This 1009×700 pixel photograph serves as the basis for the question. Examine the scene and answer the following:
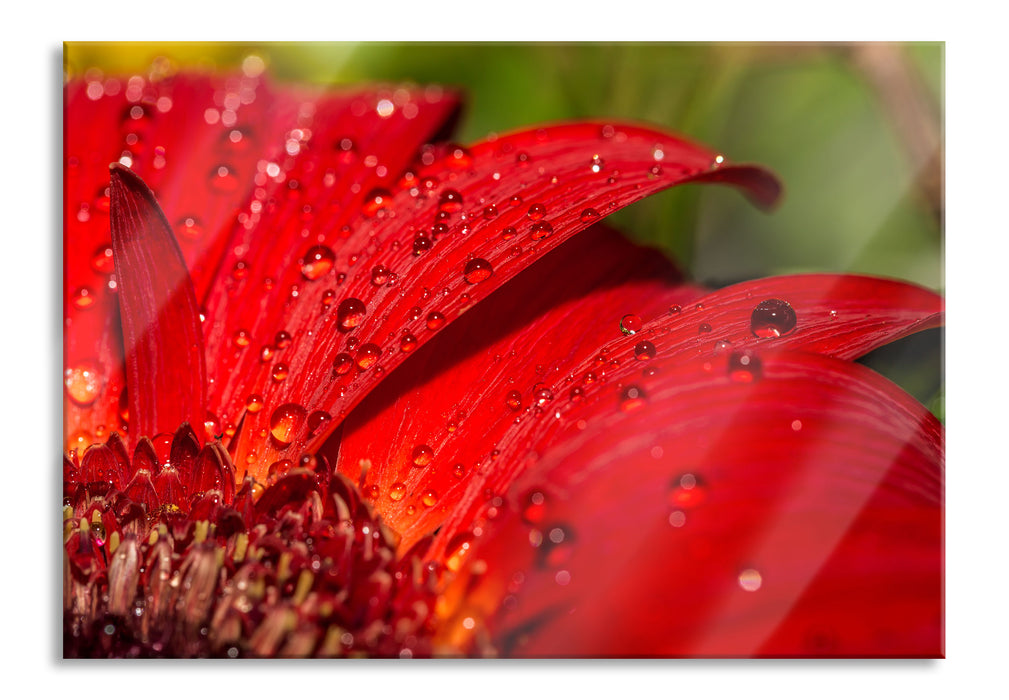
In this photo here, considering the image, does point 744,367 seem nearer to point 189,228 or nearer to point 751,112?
point 751,112

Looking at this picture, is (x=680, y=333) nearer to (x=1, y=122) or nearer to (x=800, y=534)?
(x=800, y=534)

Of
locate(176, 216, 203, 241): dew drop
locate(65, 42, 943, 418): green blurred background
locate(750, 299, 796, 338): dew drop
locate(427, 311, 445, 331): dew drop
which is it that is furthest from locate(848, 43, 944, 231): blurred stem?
locate(176, 216, 203, 241): dew drop

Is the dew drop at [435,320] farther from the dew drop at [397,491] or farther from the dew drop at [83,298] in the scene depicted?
the dew drop at [83,298]

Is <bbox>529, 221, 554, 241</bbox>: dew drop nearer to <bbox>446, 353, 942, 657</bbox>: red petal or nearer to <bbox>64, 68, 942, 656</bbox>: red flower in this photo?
<bbox>64, 68, 942, 656</bbox>: red flower

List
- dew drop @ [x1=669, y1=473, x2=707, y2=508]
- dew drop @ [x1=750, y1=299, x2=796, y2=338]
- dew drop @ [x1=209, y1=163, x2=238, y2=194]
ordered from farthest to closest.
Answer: dew drop @ [x1=209, y1=163, x2=238, y2=194] → dew drop @ [x1=750, y1=299, x2=796, y2=338] → dew drop @ [x1=669, y1=473, x2=707, y2=508]
